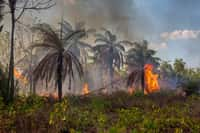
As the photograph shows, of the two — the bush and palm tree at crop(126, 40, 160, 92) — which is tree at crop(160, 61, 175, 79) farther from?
the bush

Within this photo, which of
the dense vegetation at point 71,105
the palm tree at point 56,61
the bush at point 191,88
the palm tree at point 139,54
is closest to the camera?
the dense vegetation at point 71,105

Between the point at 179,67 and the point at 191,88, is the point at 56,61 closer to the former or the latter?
the point at 191,88

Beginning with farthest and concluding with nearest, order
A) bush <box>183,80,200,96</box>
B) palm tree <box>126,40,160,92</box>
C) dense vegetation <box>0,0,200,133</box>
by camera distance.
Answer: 1. palm tree <box>126,40,160,92</box>
2. bush <box>183,80,200,96</box>
3. dense vegetation <box>0,0,200,133</box>

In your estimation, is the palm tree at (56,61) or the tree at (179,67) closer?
the palm tree at (56,61)

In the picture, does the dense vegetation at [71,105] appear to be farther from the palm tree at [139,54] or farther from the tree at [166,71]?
the tree at [166,71]

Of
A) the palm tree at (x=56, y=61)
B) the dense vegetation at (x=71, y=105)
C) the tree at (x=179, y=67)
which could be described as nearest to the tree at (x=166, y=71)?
the tree at (x=179, y=67)

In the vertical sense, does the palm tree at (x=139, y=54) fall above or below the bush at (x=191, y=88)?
above

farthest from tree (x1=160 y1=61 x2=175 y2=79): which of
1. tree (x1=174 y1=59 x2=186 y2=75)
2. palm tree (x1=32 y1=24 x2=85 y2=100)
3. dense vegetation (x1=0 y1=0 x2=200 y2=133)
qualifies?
palm tree (x1=32 y1=24 x2=85 y2=100)

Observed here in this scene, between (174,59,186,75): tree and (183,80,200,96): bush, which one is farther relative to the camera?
(174,59,186,75): tree

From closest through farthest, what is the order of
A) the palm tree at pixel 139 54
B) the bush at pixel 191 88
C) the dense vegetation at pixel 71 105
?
the dense vegetation at pixel 71 105 < the bush at pixel 191 88 < the palm tree at pixel 139 54

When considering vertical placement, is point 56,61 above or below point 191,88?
above

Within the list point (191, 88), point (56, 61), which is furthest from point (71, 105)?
point (191, 88)

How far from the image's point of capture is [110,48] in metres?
58.1

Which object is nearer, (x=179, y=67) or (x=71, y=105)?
(x=71, y=105)
